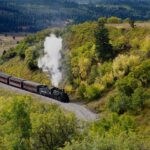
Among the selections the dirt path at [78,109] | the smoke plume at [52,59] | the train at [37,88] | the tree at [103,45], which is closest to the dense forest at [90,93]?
the tree at [103,45]

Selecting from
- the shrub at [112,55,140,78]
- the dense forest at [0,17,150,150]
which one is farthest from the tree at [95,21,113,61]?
the shrub at [112,55,140,78]

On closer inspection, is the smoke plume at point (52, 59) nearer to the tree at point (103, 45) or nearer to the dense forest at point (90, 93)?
the dense forest at point (90, 93)

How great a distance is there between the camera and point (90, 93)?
4210 inches

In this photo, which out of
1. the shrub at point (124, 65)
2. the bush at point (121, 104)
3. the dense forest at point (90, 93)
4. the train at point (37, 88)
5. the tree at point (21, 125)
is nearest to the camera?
the dense forest at point (90, 93)

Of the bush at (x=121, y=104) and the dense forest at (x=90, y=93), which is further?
the bush at (x=121, y=104)

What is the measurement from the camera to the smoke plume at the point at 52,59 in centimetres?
12477

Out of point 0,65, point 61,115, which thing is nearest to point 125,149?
point 61,115

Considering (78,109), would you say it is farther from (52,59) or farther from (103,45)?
(52,59)

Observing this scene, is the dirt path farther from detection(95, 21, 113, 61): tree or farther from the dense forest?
A: detection(95, 21, 113, 61): tree

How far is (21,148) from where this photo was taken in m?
62.7

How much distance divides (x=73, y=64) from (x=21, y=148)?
61785 mm

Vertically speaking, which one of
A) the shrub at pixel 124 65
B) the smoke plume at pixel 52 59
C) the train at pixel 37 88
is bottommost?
Result: the train at pixel 37 88

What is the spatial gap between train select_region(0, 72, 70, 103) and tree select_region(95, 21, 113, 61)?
1339cm

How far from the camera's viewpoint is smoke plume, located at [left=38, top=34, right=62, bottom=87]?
125m
